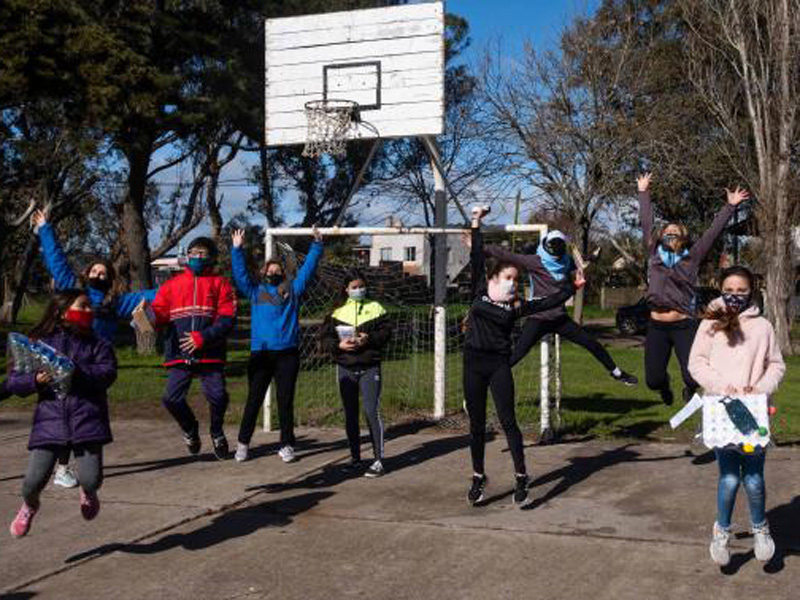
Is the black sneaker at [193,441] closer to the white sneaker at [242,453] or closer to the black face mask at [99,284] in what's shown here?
the white sneaker at [242,453]

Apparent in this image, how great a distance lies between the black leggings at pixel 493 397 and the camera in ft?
23.0

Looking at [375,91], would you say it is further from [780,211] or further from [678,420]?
[780,211]

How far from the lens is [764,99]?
76.7 ft

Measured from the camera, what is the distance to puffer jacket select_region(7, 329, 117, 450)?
575 cm

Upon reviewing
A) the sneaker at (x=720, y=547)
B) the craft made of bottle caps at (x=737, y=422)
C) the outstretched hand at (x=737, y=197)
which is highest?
the outstretched hand at (x=737, y=197)

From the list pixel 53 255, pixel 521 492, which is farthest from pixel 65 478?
pixel 521 492

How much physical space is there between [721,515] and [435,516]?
2.10 m

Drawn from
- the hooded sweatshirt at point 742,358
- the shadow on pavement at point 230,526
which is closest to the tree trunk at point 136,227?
the shadow on pavement at point 230,526

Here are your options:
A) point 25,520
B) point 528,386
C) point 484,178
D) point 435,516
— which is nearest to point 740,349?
point 435,516

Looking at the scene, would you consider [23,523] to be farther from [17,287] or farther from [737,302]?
[17,287]

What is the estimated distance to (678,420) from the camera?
241 inches

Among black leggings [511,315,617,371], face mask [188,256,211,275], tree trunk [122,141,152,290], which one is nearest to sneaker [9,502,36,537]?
face mask [188,256,211,275]

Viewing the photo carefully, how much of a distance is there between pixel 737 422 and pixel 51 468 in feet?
13.2

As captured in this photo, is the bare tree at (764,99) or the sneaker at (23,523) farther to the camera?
the bare tree at (764,99)
